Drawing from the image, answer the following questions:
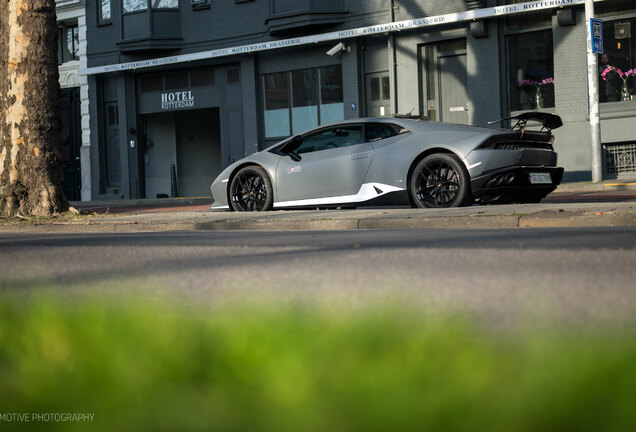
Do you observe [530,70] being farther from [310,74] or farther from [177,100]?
[177,100]

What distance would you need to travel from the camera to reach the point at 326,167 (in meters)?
12.5

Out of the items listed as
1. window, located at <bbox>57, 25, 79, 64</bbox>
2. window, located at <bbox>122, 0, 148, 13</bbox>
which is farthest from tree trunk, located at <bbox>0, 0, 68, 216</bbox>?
window, located at <bbox>57, 25, 79, 64</bbox>

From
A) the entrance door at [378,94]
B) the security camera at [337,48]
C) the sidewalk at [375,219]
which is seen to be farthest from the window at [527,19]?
the sidewalk at [375,219]

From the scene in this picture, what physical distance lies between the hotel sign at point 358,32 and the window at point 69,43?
180cm

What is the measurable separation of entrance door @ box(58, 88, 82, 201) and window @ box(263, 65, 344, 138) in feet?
27.4

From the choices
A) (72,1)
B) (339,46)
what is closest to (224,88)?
(339,46)

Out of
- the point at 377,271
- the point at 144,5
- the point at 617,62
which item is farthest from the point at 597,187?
the point at 144,5

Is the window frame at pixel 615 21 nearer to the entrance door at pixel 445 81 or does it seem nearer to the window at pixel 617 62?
the window at pixel 617 62

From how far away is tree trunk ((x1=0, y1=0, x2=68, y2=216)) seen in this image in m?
15.2

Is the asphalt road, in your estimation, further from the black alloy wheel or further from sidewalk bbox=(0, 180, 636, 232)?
the black alloy wheel

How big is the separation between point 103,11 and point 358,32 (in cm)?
1068

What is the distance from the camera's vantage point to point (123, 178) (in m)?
30.6

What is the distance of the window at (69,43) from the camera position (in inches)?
1273

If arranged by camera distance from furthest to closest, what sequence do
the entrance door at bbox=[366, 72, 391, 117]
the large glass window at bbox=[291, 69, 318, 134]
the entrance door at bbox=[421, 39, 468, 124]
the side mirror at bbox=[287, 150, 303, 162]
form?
the large glass window at bbox=[291, 69, 318, 134], the entrance door at bbox=[366, 72, 391, 117], the entrance door at bbox=[421, 39, 468, 124], the side mirror at bbox=[287, 150, 303, 162]
